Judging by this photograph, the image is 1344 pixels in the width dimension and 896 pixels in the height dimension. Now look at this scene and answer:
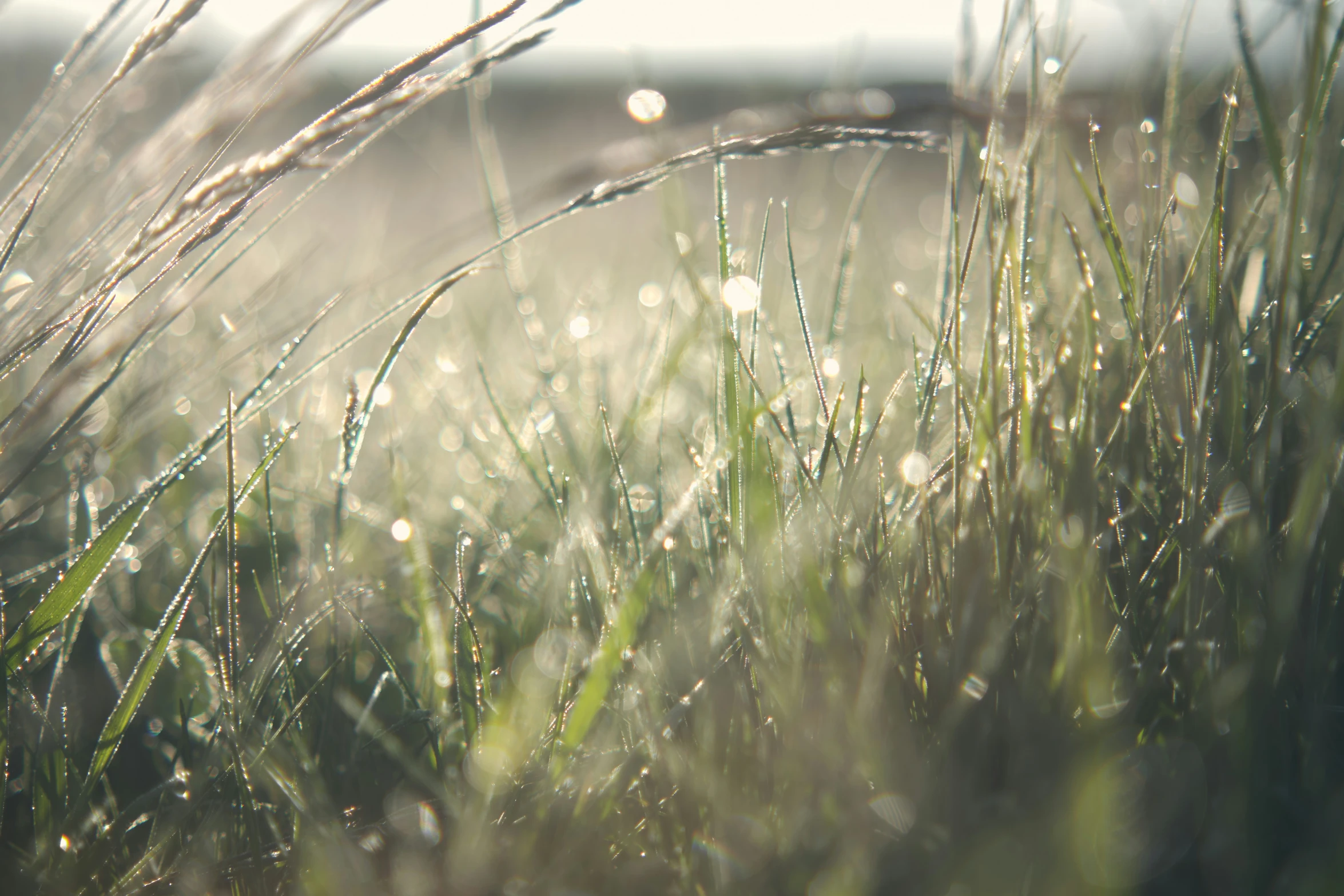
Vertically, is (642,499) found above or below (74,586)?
above

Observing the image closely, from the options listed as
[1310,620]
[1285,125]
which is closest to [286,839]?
[1310,620]

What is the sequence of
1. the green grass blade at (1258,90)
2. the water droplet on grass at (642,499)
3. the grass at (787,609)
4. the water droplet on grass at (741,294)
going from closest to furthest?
the grass at (787,609)
the green grass blade at (1258,90)
the water droplet on grass at (741,294)
the water droplet on grass at (642,499)

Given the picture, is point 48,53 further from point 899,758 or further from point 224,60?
point 899,758

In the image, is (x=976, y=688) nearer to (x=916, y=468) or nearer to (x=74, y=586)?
(x=916, y=468)

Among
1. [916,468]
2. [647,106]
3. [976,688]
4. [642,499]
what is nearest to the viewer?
[976,688]

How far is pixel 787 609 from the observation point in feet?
2.26

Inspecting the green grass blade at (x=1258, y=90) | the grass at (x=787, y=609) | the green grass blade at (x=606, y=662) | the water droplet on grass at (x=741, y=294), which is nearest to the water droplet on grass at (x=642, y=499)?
the grass at (x=787, y=609)

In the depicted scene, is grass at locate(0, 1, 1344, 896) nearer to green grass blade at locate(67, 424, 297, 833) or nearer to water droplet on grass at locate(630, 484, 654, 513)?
green grass blade at locate(67, 424, 297, 833)

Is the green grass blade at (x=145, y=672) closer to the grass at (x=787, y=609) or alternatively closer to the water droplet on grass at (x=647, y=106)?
the grass at (x=787, y=609)

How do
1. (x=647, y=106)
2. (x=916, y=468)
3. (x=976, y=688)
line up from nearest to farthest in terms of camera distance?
1. (x=976, y=688)
2. (x=916, y=468)
3. (x=647, y=106)

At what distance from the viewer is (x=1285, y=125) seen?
127cm

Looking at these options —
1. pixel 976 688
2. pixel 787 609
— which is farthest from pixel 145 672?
pixel 976 688

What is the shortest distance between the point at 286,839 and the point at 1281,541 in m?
0.85

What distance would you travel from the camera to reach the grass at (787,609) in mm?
570
